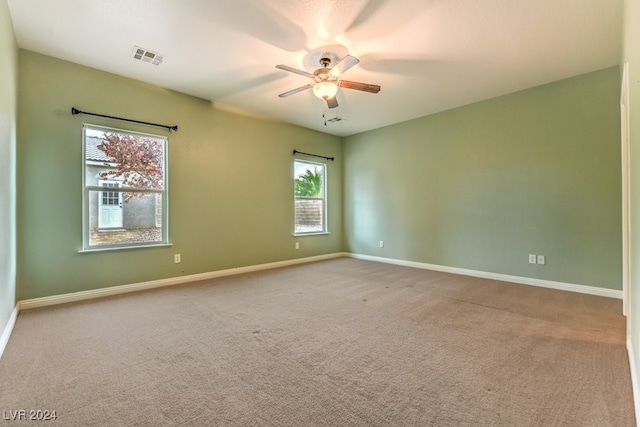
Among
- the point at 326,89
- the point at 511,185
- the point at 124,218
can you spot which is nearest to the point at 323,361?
the point at 326,89

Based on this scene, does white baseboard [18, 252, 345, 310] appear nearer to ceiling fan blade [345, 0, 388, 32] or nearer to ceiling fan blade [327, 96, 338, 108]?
ceiling fan blade [327, 96, 338, 108]

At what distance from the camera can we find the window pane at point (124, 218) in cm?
352

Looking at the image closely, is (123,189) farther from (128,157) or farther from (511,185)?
(511,185)

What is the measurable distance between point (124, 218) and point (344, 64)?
3308 millimetres

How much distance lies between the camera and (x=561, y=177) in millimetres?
3713

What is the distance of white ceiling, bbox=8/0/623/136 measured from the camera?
2381 millimetres

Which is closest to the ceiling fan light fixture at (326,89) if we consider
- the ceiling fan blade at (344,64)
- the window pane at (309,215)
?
the ceiling fan blade at (344,64)

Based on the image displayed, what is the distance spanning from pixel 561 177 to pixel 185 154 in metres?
5.12

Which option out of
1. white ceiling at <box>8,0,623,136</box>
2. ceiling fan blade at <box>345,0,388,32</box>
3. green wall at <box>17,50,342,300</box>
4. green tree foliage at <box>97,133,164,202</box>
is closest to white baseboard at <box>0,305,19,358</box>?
green wall at <box>17,50,342,300</box>

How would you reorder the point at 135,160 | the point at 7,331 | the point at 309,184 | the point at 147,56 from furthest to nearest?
the point at 309,184 → the point at 135,160 → the point at 147,56 → the point at 7,331

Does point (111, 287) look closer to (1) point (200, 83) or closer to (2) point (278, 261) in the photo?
(2) point (278, 261)

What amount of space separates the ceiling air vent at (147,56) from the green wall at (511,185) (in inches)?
157

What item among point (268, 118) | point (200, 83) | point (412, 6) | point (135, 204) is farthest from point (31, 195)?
point (412, 6)

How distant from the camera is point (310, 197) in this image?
595 centimetres
